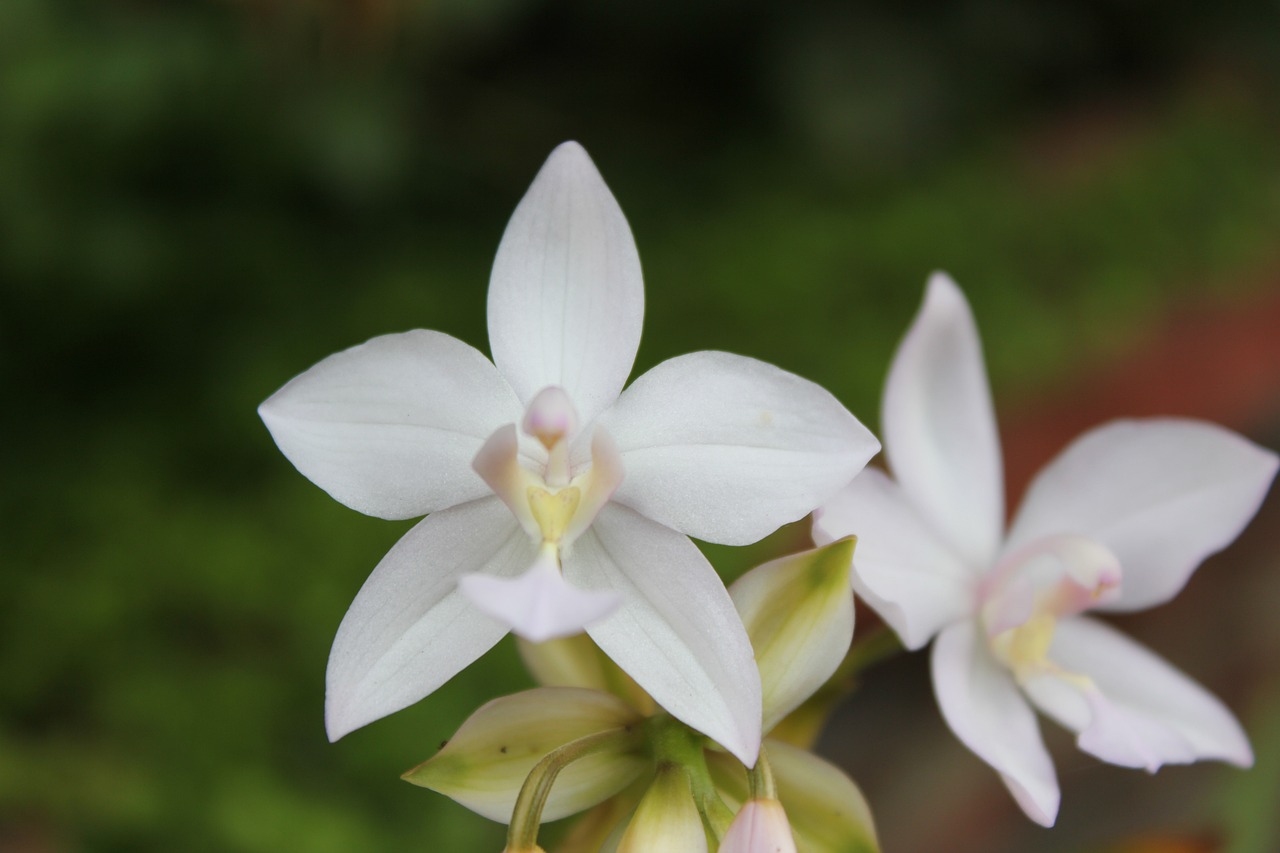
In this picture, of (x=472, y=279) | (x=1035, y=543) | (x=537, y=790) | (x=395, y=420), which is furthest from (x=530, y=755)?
(x=472, y=279)

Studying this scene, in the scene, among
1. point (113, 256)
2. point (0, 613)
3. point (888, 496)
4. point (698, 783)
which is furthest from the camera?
point (113, 256)

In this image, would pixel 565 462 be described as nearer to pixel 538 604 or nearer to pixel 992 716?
pixel 538 604

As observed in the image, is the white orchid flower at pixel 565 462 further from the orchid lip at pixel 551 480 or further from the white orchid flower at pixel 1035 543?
the white orchid flower at pixel 1035 543

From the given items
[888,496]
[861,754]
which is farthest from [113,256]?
[861,754]

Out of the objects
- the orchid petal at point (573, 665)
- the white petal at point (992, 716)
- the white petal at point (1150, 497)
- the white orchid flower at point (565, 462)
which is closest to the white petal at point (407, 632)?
the white orchid flower at point (565, 462)

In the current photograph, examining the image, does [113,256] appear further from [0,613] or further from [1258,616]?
[1258,616]

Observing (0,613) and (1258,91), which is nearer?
(0,613)

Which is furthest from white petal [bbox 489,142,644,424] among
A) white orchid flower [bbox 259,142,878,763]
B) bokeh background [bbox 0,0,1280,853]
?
bokeh background [bbox 0,0,1280,853]
